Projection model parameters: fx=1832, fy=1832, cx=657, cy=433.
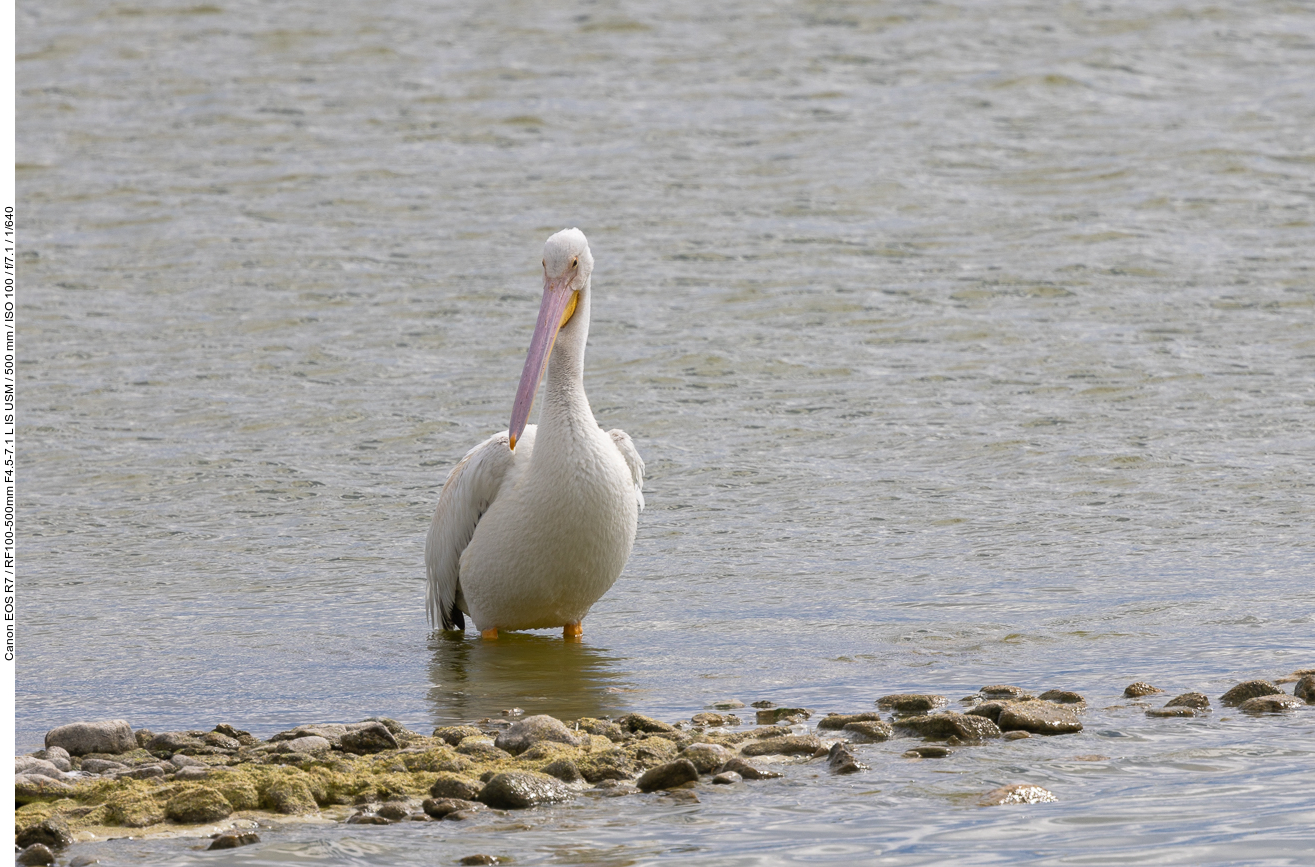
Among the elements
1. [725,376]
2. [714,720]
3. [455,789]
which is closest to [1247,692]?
[714,720]

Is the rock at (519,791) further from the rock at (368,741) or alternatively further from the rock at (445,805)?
the rock at (368,741)

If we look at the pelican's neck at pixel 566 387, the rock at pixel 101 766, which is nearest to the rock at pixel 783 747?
the rock at pixel 101 766

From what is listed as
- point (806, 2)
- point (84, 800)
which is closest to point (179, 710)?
point (84, 800)

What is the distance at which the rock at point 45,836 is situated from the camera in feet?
→ 12.6

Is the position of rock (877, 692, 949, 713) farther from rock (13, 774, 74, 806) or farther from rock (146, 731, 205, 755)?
rock (13, 774, 74, 806)

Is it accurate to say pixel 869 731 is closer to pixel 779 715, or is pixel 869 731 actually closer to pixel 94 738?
pixel 779 715

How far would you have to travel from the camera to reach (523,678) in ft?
19.5

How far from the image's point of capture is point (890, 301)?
39.5 ft

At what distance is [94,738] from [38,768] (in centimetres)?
35

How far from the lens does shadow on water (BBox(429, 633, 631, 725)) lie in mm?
5406

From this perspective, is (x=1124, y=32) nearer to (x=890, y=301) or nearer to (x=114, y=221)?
(x=890, y=301)

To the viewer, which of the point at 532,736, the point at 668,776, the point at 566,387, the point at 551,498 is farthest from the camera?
the point at 566,387

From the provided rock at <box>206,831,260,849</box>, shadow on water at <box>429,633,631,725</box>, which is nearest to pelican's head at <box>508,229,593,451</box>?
shadow on water at <box>429,633,631,725</box>

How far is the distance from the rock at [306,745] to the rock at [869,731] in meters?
1.34
